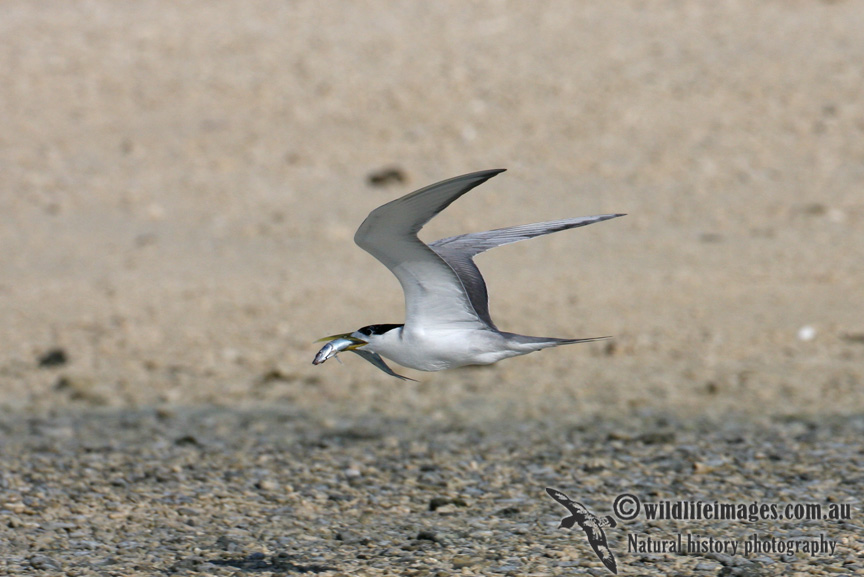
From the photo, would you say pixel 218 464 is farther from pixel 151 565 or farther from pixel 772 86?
pixel 772 86

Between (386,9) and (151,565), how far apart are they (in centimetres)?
1196

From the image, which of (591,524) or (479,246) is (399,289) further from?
(479,246)

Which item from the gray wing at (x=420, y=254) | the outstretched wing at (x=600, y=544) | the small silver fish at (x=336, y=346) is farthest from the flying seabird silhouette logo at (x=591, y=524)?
the small silver fish at (x=336, y=346)

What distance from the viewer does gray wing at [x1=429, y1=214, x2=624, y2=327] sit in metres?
4.77

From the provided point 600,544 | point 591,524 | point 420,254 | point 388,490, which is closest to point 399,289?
point 388,490

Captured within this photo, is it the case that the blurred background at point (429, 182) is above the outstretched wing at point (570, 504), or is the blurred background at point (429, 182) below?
above

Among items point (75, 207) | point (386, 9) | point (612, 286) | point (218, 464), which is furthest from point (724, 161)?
point (218, 464)

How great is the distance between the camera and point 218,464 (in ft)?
25.2

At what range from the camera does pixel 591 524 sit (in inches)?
252

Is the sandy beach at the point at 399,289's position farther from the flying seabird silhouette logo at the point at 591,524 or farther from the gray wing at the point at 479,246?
the gray wing at the point at 479,246

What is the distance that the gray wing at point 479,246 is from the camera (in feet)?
15.6

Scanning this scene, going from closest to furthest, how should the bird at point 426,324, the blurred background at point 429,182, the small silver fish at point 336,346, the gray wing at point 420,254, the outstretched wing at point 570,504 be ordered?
the gray wing at point 420,254 < the bird at point 426,324 < the small silver fish at point 336,346 < the outstretched wing at point 570,504 < the blurred background at point 429,182

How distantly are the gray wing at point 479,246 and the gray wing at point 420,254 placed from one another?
0.09 m

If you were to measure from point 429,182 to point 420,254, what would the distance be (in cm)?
895
